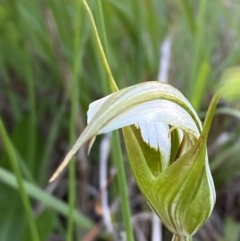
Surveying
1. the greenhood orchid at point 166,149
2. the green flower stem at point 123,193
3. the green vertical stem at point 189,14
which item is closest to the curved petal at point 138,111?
the greenhood orchid at point 166,149

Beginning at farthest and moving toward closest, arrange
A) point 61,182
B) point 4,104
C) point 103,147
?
point 4,104 → point 61,182 → point 103,147

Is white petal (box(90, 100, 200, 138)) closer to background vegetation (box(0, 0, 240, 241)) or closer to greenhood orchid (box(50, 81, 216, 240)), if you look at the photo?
greenhood orchid (box(50, 81, 216, 240))

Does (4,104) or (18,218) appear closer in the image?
(18,218)

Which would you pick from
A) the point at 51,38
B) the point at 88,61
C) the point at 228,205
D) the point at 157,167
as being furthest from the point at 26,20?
the point at 157,167

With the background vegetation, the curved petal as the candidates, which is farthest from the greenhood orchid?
the background vegetation

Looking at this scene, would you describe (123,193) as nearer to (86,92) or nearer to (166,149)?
(166,149)

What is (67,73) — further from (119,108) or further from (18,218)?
(119,108)
